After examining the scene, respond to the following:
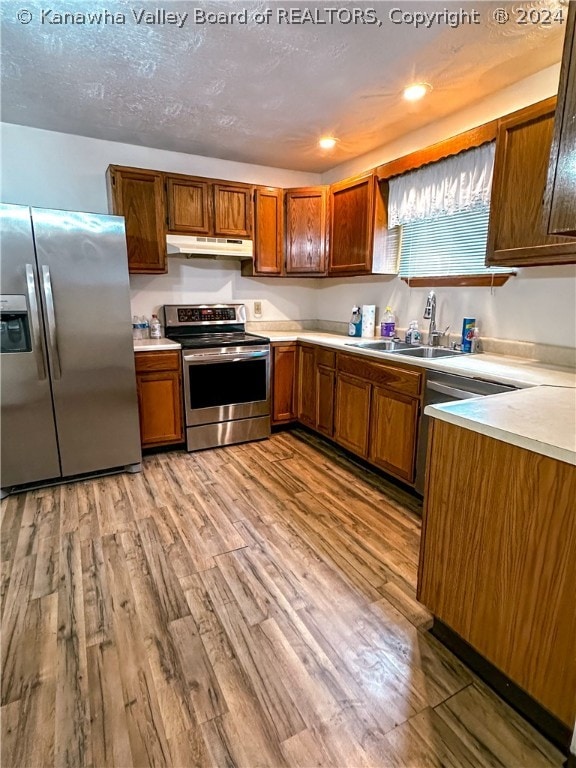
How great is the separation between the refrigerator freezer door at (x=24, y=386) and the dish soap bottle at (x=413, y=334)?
2.51 m

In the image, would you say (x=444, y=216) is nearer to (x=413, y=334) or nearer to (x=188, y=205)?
(x=413, y=334)

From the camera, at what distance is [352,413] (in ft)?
9.75

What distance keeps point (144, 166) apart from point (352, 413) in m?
2.64

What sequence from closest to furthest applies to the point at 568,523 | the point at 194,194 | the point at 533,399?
the point at 568,523 < the point at 533,399 < the point at 194,194

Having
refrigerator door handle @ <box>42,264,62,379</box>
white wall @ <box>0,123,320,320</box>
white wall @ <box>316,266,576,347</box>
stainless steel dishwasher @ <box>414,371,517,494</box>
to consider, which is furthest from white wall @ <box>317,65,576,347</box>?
refrigerator door handle @ <box>42,264,62,379</box>

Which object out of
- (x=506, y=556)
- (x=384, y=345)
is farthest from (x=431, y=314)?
(x=506, y=556)

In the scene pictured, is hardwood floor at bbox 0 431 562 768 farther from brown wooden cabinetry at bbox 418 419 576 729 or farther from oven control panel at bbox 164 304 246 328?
oven control panel at bbox 164 304 246 328

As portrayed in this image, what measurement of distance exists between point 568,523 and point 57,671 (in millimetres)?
1694

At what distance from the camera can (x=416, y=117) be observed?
8.79 feet

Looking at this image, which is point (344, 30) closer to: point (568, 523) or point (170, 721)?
point (568, 523)

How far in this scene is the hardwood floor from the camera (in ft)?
3.78

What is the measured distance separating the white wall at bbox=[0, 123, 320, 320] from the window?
1.35 meters

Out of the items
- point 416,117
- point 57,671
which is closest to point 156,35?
point 416,117

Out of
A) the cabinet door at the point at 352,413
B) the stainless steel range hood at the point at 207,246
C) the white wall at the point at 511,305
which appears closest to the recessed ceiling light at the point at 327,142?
the stainless steel range hood at the point at 207,246
